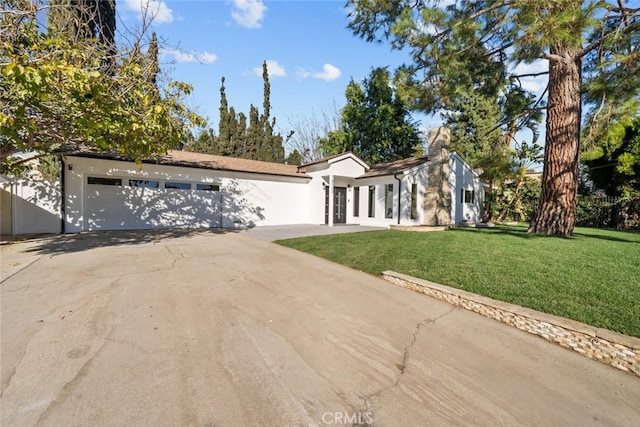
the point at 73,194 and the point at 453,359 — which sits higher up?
the point at 73,194

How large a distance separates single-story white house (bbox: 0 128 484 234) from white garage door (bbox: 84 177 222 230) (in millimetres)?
35

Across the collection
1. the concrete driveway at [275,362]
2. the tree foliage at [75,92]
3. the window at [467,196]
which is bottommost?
the concrete driveway at [275,362]

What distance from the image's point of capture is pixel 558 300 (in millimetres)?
3969

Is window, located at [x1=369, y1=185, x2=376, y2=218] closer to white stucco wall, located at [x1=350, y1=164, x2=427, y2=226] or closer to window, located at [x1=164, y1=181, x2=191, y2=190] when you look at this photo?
white stucco wall, located at [x1=350, y1=164, x2=427, y2=226]

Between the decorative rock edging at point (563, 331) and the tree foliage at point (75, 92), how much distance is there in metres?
7.18

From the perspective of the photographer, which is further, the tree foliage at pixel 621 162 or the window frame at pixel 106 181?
the tree foliage at pixel 621 162

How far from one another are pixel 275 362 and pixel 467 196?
Answer: 17.2m

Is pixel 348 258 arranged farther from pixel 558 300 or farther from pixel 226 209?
pixel 226 209

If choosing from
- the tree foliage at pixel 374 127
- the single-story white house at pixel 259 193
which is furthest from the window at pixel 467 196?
the tree foliage at pixel 374 127

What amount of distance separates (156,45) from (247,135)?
24632 mm

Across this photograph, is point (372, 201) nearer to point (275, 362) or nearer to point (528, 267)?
point (528, 267)

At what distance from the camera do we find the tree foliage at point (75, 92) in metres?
5.04

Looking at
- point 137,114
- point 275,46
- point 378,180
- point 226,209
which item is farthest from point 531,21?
point 226,209

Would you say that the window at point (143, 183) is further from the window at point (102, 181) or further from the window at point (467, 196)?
the window at point (467, 196)
